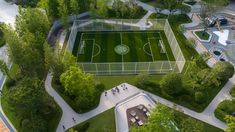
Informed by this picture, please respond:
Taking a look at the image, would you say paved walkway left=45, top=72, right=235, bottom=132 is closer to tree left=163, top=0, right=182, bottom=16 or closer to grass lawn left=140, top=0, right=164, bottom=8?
tree left=163, top=0, right=182, bottom=16

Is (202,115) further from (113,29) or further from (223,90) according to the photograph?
(113,29)

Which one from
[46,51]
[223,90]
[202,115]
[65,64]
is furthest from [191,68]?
[46,51]

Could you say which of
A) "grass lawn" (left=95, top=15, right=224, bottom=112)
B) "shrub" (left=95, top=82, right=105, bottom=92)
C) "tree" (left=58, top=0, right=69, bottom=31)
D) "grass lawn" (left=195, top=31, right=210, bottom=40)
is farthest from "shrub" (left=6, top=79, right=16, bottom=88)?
"grass lawn" (left=195, top=31, right=210, bottom=40)

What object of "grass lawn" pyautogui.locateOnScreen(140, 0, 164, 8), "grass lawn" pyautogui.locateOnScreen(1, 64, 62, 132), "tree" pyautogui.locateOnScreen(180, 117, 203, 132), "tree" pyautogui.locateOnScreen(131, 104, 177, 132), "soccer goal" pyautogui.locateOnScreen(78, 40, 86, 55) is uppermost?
"tree" pyautogui.locateOnScreen(131, 104, 177, 132)

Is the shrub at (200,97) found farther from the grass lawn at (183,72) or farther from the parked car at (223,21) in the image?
the parked car at (223,21)

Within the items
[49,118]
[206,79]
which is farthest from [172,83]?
[49,118]

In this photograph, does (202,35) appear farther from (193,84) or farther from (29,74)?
(29,74)

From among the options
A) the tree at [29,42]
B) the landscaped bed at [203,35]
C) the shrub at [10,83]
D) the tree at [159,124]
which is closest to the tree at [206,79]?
the landscaped bed at [203,35]
